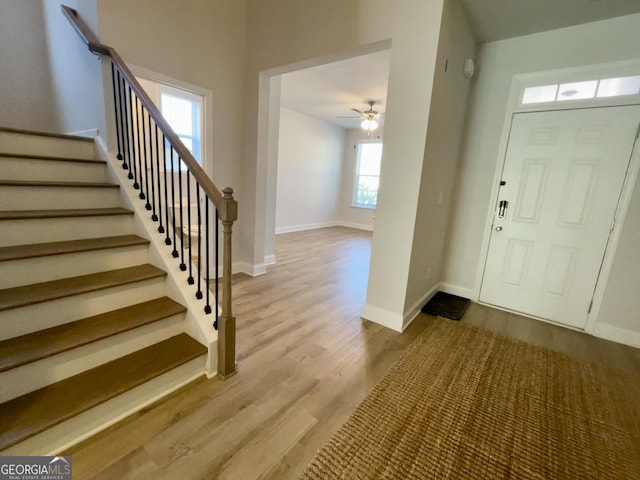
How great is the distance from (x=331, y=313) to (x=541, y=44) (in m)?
3.29

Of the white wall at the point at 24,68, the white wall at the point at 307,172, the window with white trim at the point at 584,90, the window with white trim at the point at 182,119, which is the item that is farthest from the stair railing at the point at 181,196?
the white wall at the point at 307,172

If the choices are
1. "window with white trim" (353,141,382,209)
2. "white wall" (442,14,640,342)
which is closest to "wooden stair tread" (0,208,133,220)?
"white wall" (442,14,640,342)

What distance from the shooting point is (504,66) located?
2.83 metres

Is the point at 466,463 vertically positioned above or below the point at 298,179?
below

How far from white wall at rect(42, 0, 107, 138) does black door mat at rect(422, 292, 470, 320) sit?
11.2 feet

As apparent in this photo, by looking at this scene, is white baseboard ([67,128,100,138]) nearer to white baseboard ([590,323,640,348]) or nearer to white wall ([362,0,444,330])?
white wall ([362,0,444,330])

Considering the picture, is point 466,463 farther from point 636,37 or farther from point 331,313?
point 636,37

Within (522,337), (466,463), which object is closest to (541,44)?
(522,337)

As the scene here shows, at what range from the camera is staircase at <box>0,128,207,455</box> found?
1.23 metres

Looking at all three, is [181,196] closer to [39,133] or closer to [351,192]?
[39,133]

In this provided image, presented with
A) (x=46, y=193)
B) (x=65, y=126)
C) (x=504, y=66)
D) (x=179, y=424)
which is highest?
(x=504, y=66)

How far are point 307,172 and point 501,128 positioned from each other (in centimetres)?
484

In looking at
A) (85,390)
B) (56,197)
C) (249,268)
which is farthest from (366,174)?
(85,390)

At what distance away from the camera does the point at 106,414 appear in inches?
52.7
